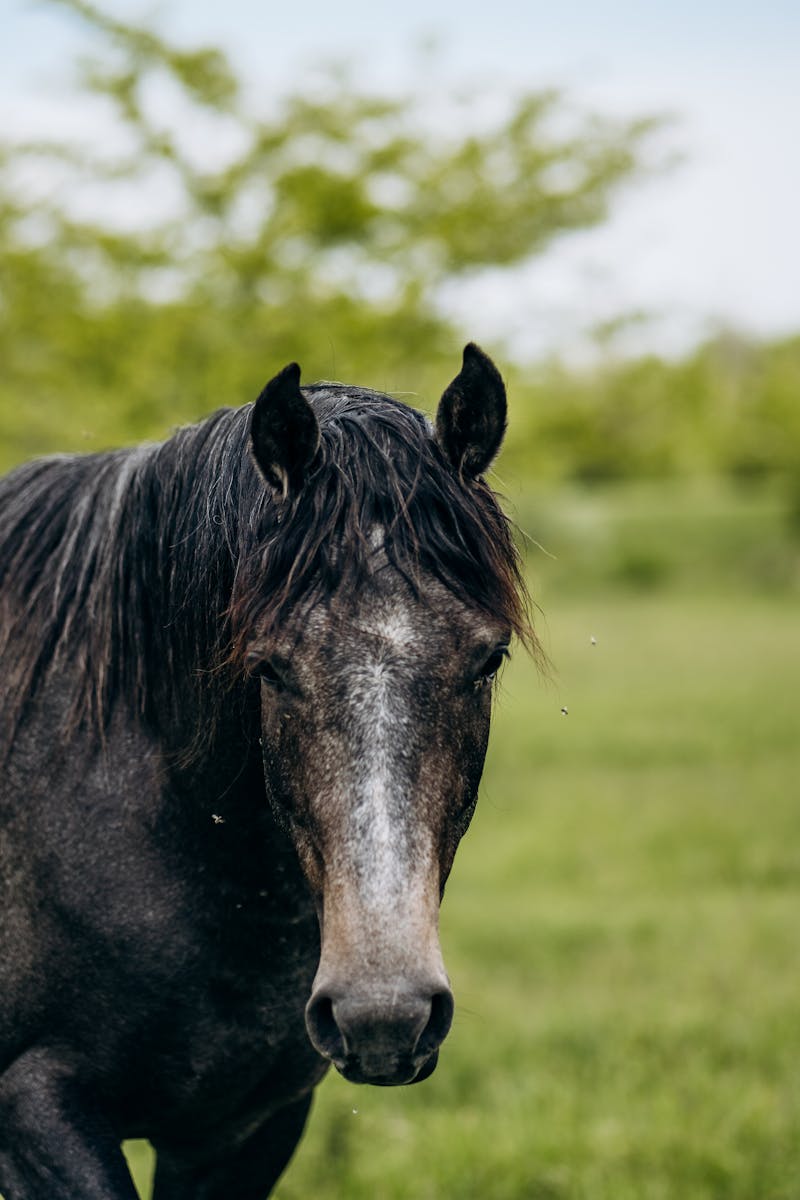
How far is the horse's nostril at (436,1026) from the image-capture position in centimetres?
199

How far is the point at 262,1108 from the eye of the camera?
2816mm

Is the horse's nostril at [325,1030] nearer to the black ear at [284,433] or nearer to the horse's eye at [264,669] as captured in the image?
the horse's eye at [264,669]

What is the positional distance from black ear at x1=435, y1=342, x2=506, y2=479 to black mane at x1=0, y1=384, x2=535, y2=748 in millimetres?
35

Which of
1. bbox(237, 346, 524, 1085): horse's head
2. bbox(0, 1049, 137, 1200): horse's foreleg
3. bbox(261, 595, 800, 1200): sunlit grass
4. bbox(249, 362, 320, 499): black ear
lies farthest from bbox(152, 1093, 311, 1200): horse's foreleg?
bbox(249, 362, 320, 499): black ear

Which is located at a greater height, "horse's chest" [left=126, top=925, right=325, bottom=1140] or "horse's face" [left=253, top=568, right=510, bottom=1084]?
"horse's face" [left=253, top=568, right=510, bottom=1084]

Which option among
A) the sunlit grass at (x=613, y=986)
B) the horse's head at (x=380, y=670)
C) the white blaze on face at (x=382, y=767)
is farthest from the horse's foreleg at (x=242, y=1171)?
the white blaze on face at (x=382, y=767)

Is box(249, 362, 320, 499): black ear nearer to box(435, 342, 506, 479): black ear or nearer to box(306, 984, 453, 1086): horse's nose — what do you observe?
box(435, 342, 506, 479): black ear

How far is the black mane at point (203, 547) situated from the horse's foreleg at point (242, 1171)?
3.48 ft

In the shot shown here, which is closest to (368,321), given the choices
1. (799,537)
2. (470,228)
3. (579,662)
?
(470,228)

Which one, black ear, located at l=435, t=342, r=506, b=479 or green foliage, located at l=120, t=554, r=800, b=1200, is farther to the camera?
green foliage, located at l=120, t=554, r=800, b=1200

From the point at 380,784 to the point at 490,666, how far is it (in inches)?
13.1

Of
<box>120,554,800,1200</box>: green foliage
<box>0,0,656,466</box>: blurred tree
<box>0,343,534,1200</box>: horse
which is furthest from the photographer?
<box>0,0,656,466</box>: blurred tree

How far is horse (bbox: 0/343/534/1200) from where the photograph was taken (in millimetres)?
2102

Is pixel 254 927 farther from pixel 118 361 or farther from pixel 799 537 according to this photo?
pixel 799 537
